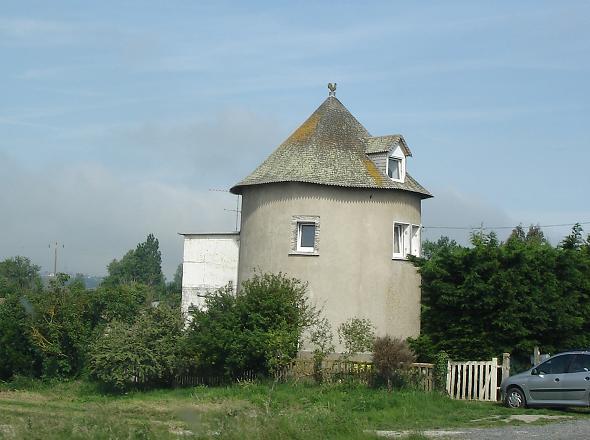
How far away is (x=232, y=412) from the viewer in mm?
17906

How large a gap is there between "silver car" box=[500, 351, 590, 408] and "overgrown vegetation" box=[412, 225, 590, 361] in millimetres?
3435

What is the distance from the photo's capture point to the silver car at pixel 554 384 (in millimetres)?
24281

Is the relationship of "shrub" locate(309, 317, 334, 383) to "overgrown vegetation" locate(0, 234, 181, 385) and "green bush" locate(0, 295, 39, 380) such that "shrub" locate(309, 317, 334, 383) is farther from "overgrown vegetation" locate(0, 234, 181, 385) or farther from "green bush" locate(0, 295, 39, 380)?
"green bush" locate(0, 295, 39, 380)

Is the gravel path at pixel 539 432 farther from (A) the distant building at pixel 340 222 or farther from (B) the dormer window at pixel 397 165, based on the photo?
(B) the dormer window at pixel 397 165

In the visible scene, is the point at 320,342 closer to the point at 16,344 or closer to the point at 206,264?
the point at 206,264

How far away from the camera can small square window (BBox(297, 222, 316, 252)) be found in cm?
Result: 3541

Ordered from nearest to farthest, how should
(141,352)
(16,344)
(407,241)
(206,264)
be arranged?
(141,352), (407,241), (16,344), (206,264)

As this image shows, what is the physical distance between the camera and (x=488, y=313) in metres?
29.5

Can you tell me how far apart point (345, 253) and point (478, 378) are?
9034 mm

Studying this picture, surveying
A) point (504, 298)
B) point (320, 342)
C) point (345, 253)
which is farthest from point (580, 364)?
point (345, 253)

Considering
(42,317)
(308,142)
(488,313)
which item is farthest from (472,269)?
(42,317)

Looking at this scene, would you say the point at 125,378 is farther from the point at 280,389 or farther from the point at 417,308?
the point at 417,308

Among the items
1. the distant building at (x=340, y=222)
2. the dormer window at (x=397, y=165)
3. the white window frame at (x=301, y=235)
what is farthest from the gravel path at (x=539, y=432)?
the dormer window at (x=397, y=165)

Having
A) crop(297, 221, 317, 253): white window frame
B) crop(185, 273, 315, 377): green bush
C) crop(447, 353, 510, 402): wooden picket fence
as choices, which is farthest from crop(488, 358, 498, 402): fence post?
crop(297, 221, 317, 253): white window frame
